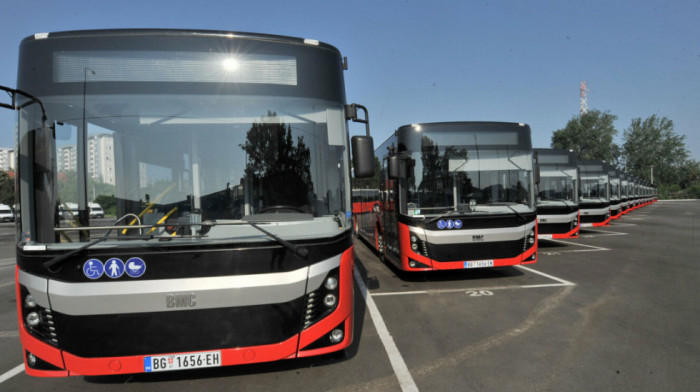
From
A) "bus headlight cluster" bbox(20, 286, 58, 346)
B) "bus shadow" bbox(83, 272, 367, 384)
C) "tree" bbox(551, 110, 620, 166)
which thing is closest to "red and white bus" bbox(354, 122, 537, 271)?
"bus shadow" bbox(83, 272, 367, 384)

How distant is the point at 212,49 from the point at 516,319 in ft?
16.0

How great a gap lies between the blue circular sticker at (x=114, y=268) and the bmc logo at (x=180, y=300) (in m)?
0.38

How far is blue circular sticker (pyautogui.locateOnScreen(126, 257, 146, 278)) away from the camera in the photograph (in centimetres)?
302

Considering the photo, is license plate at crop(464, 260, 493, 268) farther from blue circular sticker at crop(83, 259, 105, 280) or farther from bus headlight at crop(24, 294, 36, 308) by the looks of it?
bus headlight at crop(24, 294, 36, 308)

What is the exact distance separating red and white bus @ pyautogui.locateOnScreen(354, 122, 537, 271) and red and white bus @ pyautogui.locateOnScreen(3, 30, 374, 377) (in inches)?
153

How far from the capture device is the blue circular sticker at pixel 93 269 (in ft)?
9.79

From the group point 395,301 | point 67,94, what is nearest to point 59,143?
point 67,94

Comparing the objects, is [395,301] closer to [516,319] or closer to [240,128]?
[516,319]

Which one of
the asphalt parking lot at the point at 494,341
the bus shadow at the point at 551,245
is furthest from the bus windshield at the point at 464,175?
the bus shadow at the point at 551,245

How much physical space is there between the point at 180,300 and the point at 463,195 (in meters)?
5.85

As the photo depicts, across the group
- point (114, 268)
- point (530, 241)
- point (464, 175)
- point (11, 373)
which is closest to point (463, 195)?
point (464, 175)

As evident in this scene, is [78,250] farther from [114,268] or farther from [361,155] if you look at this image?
[361,155]

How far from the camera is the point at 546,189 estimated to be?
1256 cm

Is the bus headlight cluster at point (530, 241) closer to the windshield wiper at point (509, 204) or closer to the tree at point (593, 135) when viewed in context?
the windshield wiper at point (509, 204)
